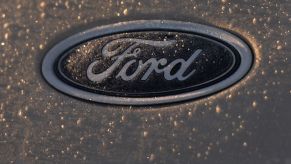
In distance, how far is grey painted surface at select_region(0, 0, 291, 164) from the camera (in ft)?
3.53

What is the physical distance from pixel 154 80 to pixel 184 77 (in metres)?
0.06

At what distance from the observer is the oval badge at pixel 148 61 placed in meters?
1.08

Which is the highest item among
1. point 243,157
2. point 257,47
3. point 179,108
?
point 257,47

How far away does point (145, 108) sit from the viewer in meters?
1.08

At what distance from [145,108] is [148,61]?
0.09 meters

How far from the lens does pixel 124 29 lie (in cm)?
108

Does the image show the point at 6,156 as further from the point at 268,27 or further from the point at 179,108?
the point at 268,27

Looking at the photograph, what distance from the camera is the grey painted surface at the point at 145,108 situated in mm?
1077

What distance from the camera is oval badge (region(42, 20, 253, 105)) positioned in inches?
42.6

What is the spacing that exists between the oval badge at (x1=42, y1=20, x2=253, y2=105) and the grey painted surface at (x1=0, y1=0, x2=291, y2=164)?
17mm

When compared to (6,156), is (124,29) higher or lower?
higher

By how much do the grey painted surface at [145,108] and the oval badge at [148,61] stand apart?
0.05 ft

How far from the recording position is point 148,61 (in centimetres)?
109

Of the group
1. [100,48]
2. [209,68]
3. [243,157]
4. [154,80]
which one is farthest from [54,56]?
[243,157]
